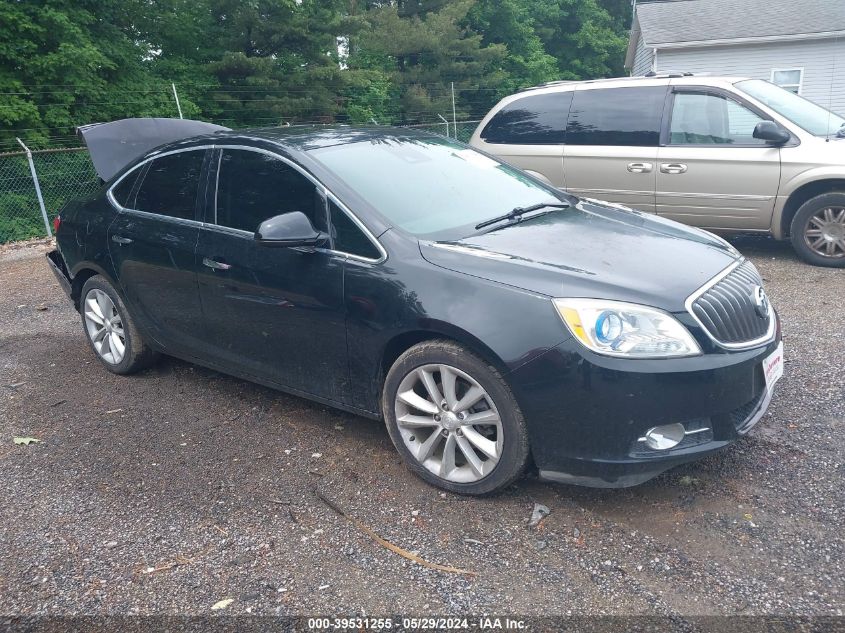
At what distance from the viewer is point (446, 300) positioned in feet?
10.5

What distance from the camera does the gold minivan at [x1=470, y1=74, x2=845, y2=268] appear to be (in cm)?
683

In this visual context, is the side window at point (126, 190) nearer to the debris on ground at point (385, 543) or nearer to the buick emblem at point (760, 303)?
the debris on ground at point (385, 543)

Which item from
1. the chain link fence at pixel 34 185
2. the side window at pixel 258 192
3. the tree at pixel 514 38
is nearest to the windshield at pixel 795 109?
the side window at pixel 258 192

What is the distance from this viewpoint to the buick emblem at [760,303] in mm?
3397

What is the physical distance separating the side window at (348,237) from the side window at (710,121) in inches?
195

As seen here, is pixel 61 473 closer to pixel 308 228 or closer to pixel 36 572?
pixel 36 572

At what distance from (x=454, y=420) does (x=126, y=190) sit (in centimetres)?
296

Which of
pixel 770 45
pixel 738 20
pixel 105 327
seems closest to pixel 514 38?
pixel 738 20

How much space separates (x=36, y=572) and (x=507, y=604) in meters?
1.95

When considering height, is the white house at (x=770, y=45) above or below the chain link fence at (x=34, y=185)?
above

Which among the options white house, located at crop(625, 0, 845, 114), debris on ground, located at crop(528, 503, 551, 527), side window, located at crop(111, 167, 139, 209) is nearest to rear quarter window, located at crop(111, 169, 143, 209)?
side window, located at crop(111, 167, 139, 209)

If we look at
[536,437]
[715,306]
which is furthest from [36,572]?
[715,306]

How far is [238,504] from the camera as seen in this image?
3.43 metres

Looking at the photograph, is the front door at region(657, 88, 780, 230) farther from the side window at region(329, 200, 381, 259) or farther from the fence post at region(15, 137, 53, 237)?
the fence post at region(15, 137, 53, 237)
